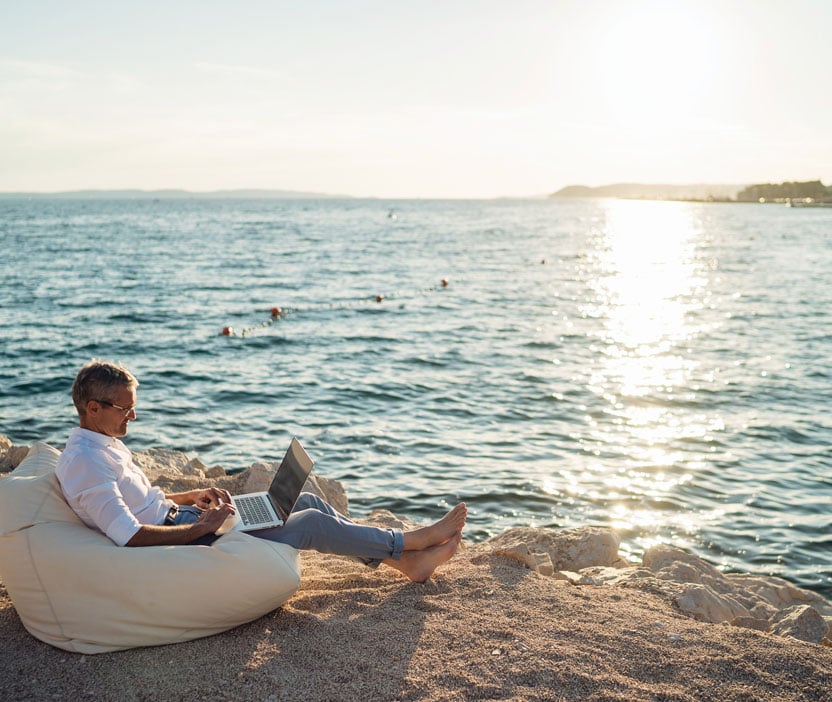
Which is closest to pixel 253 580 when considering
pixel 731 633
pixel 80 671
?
pixel 80 671

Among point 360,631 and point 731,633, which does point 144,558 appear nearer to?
point 360,631

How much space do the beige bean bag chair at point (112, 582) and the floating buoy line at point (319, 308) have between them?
1631cm

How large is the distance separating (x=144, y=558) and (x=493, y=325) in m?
18.7

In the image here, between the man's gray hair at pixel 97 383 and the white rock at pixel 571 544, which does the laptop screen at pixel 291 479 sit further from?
the white rock at pixel 571 544

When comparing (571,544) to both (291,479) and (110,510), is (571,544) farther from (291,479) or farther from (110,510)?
(110,510)

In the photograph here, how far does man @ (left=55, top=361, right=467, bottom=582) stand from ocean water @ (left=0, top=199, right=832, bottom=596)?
12.3 feet

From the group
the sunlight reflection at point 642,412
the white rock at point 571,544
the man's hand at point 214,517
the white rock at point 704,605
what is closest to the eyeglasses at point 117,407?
the man's hand at point 214,517

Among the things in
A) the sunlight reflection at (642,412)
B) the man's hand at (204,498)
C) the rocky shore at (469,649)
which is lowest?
the sunlight reflection at (642,412)

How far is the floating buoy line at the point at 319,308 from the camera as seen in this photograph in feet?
69.5

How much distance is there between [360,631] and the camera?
466 centimetres

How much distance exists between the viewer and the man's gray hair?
14.5 feet

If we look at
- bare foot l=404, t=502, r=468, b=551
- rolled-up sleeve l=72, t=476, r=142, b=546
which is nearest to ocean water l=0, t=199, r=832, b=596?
bare foot l=404, t=502, r=468, b=551

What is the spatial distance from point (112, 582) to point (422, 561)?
6.50 ft

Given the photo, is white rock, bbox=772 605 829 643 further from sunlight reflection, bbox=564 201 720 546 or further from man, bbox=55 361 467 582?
sunlight reflection, bbox=564 201 720 546
